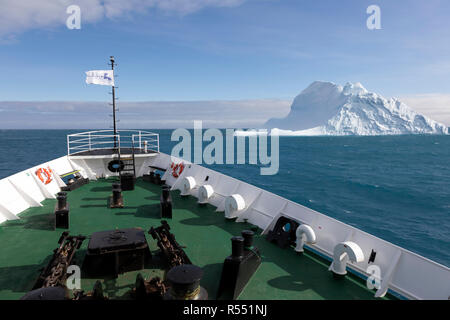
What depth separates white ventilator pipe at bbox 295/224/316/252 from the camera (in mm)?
6296

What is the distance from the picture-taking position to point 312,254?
21.7 feet

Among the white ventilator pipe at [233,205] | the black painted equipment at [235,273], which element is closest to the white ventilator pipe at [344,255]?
the black painted equipment at [235,273]

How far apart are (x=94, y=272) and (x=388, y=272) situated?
5439mm

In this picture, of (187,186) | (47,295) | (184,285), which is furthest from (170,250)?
(187,186)

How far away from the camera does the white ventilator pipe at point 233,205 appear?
27.6 ft

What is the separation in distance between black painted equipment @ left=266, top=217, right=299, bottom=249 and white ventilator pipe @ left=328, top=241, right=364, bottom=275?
139cm

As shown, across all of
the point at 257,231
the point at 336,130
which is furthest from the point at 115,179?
the point at 336,130

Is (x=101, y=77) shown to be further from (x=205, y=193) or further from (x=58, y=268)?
(x=58, y=268)

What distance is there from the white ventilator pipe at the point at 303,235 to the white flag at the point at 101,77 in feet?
46.8

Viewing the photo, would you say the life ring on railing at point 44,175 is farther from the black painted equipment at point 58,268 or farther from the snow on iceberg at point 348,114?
the snow on iceberg at point 348,114

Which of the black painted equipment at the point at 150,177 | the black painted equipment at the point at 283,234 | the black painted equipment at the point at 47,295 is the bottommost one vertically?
the black painted equipment at the point at 283,234

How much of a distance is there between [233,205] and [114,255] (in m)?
3.86

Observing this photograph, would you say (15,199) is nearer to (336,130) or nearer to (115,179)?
(115,179)
